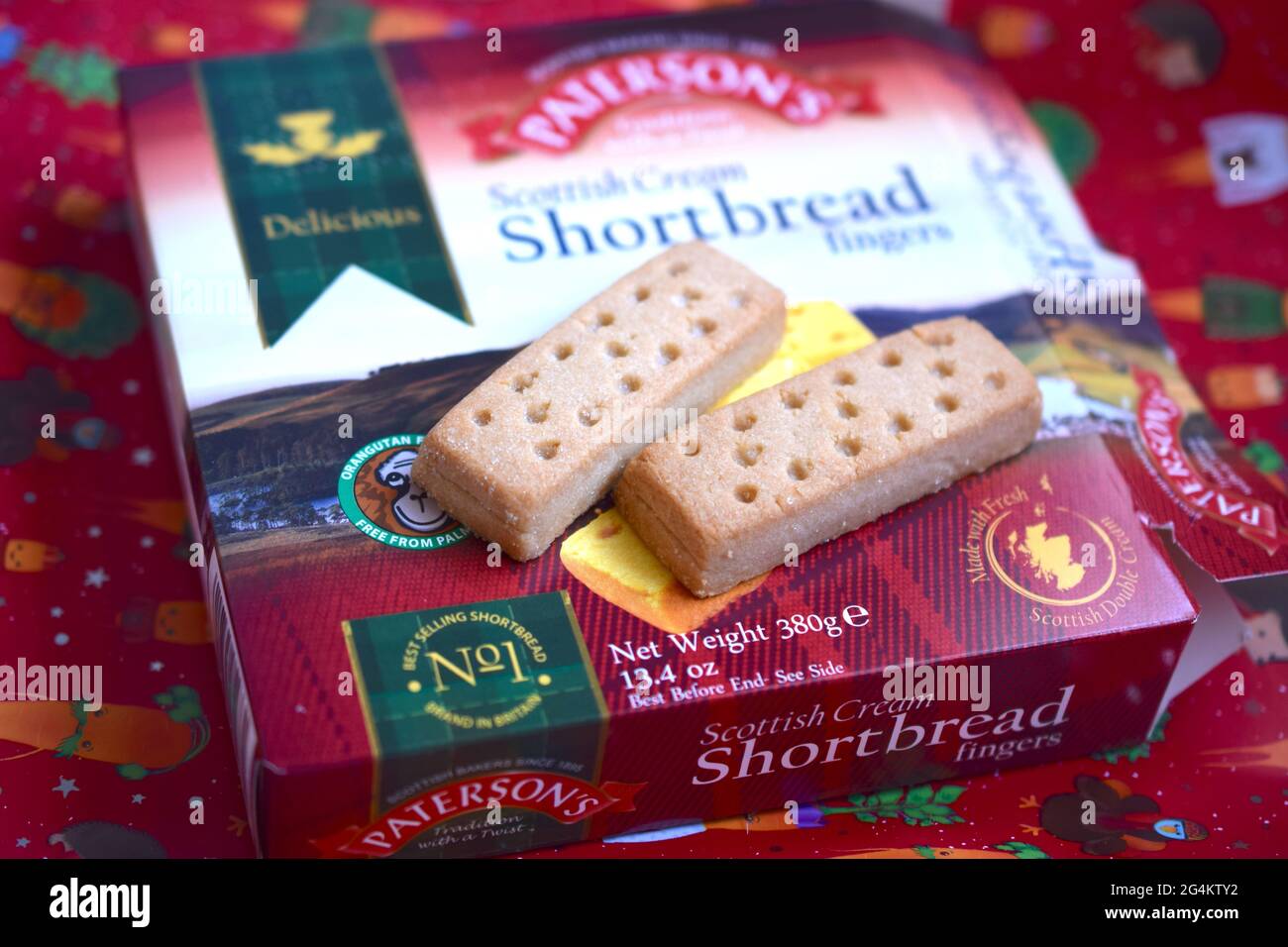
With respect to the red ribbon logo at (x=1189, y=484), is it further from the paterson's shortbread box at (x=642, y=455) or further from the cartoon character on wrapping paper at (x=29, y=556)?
the cartoon character on wrapping paper at (x=29, y=556)

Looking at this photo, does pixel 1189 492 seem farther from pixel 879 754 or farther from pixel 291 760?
pixel 291 760

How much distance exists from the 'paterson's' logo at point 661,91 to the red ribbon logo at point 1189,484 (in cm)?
60

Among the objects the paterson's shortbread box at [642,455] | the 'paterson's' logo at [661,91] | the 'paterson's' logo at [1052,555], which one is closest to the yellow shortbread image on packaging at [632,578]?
the paterson's shortbread box at [642,455]

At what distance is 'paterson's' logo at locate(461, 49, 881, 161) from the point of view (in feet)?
7.14

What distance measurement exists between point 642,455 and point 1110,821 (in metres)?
0.63

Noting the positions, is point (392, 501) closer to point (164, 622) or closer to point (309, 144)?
point (164, 622)

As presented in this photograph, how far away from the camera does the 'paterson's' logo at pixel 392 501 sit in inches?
67.0

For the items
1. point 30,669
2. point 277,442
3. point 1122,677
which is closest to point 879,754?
point 1122,677

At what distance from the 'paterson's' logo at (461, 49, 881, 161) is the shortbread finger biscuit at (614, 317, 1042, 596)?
0.51m

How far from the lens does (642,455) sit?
1.72 metres

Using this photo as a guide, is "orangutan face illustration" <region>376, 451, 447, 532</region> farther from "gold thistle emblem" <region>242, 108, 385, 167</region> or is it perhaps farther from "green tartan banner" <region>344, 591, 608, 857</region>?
"gold thistle emblem" <region>242, 108, 385, 167</region>

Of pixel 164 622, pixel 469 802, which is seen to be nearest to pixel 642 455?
pixel 469 802

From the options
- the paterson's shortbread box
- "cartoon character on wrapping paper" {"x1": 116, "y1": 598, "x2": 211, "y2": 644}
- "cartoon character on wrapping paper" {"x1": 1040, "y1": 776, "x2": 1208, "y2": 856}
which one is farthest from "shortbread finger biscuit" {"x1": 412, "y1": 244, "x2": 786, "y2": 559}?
"cartoon character on wrapping paper" {"x1": 1040, "y1": 776, "x2": 1208, "y2": 856}

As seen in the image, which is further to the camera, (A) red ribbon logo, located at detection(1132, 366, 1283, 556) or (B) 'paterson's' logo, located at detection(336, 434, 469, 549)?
(A) red ribbon logo, located at detection(1132, 366, 1283, 556)
